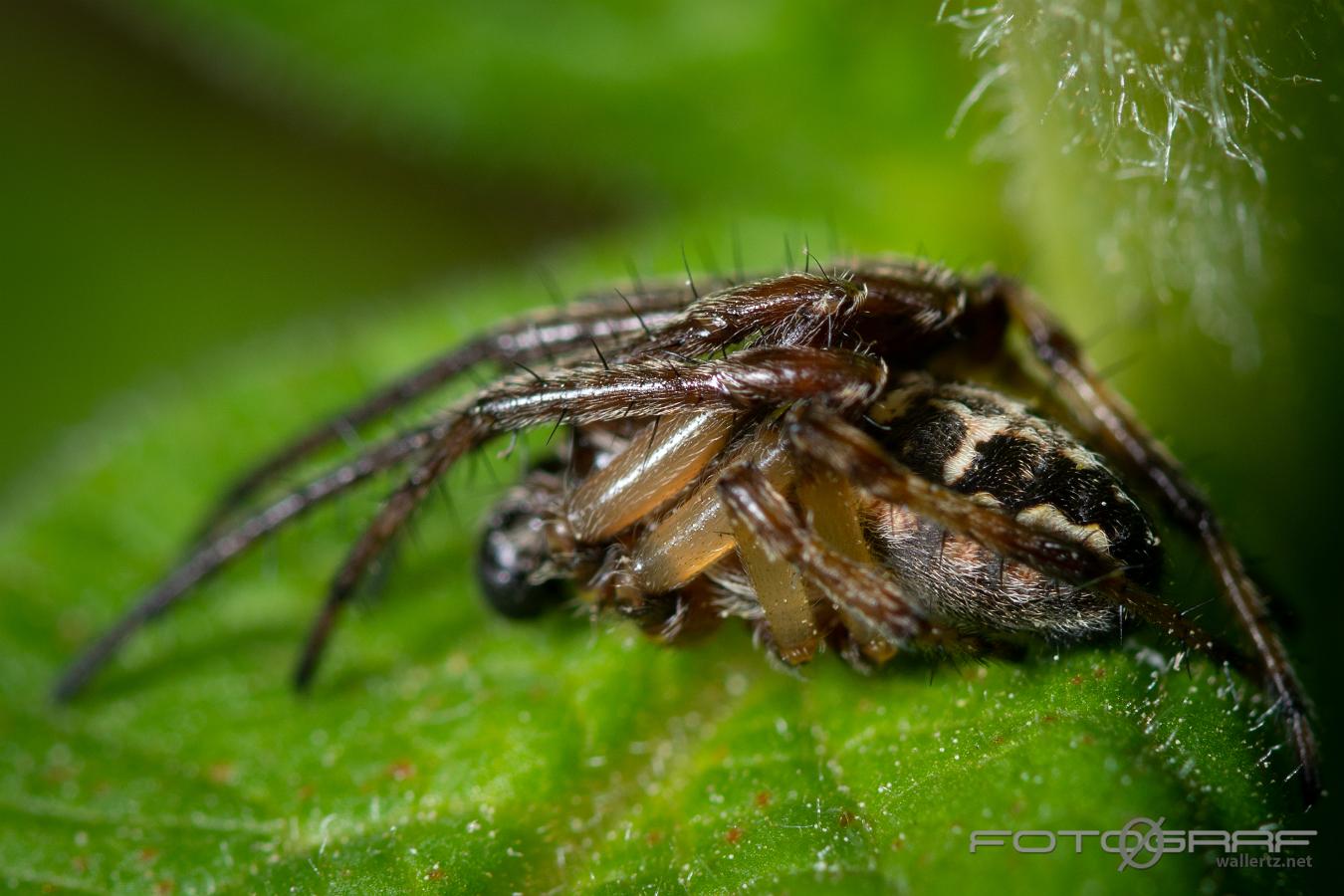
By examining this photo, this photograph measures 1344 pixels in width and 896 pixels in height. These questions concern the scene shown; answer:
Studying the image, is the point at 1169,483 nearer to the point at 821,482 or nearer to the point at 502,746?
the point at 821,482

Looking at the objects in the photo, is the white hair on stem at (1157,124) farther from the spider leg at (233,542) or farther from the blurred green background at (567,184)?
the spider leg at (233,542)

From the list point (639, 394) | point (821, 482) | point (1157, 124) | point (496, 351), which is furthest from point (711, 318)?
point (1157, 124)

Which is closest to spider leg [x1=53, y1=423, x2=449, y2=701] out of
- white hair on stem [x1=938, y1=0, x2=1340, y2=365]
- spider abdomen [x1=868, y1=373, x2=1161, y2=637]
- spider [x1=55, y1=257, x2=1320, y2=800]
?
spider [x1=55, y1=257, x2=1320, y2=800]

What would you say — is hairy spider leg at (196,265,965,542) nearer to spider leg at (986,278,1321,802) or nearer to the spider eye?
spider leg at (986,278,1321,802)

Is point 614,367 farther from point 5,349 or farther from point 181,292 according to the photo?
point 5,349

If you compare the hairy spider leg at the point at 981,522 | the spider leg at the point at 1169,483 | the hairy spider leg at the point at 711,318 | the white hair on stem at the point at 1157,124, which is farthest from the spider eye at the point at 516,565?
the white hair on stem at the point at 1157,124

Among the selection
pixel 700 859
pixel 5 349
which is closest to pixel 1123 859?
pixel 700 859
